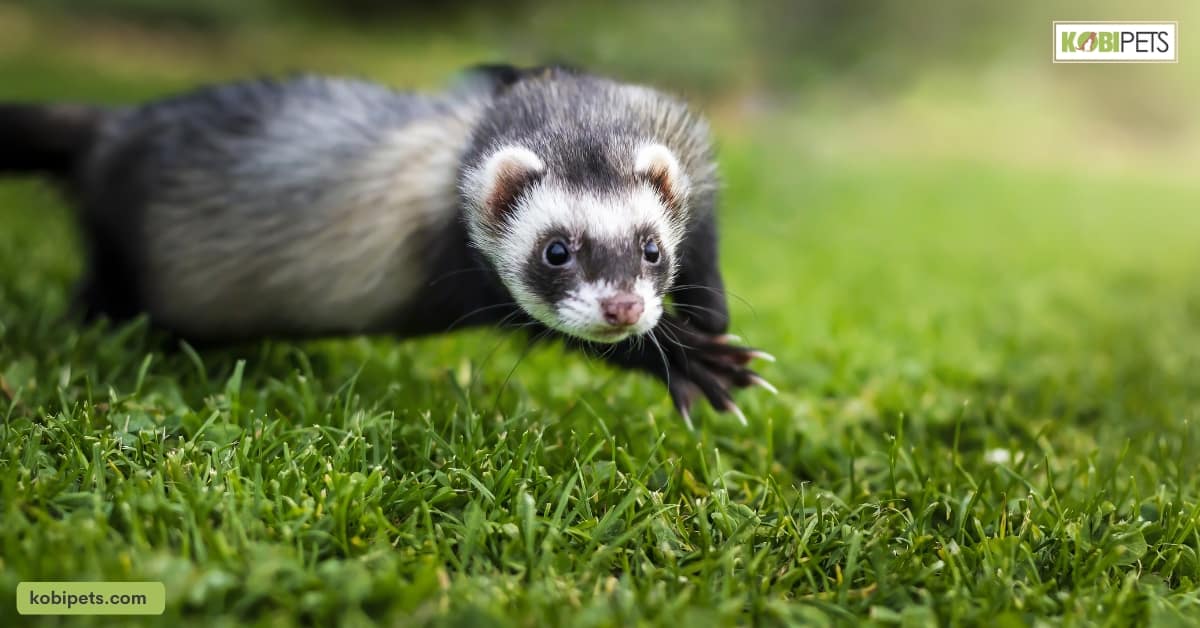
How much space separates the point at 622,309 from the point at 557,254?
0.36m

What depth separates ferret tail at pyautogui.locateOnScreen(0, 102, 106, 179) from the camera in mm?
4773

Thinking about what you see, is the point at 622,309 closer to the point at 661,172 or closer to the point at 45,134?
the point at 661,172

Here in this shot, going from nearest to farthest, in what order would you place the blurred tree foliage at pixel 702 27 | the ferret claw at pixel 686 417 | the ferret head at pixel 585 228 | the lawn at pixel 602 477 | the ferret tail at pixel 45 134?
the lawn at pixel 602 477 → the ferret head at pixel 585 228 → the ferret claw at pixel 686 417 → the ferret tail at pixel 45 134 → the blurred tree foliage at pixel 702 27

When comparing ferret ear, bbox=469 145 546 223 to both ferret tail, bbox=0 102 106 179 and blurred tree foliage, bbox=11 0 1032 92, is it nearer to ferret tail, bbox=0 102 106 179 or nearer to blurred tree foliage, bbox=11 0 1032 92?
ferret tail, bbox=0 102 106 179

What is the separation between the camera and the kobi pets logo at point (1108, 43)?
481cm

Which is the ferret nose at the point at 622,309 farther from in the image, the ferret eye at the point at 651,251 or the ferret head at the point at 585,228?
the ferret eye at the point at 651,251

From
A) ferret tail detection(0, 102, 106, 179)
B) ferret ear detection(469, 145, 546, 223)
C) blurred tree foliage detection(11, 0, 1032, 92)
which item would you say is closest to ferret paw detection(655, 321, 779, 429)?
ferret ear detection(469, 145, 546, 223)

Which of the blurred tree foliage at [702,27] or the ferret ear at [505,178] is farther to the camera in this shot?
the blurred tree foliage at [702,27]

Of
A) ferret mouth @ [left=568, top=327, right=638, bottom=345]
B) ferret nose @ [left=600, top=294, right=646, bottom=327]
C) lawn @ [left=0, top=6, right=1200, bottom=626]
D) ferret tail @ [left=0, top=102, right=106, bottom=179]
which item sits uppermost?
ferret tail @ [left=0, top=102, right=106, bottom=179]

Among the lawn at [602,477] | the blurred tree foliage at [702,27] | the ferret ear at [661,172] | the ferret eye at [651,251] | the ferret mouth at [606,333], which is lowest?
the lawn at [602,477]

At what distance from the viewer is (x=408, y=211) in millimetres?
3926

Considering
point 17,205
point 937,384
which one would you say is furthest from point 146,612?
point 17,205

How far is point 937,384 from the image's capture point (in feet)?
15.5

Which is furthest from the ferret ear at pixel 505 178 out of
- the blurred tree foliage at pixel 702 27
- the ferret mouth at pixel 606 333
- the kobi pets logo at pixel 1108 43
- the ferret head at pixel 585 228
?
the blurred tree foliage at pixel 702 27
